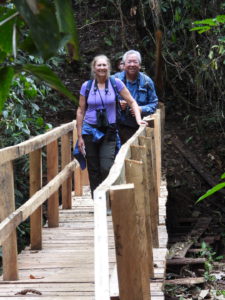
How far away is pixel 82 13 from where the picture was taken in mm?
17094

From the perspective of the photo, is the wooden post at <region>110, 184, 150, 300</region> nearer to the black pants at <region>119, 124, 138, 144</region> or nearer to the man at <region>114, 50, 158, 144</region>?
the man at <region>114, 50, 158, 144</region>

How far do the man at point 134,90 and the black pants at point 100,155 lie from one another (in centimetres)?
56

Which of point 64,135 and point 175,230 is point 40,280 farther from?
point 175,230

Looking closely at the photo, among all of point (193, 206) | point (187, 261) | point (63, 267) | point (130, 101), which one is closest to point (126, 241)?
point (63, 267)

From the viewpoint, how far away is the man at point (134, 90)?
21.4 feet

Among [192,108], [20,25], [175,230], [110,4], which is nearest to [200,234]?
[175,230]

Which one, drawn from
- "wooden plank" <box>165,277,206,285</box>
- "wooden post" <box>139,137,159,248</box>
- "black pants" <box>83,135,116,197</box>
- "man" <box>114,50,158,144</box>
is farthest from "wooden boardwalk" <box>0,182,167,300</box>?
"wooden plank" <box>165,277,206,285</box>

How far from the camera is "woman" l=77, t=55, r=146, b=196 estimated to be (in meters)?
5.74

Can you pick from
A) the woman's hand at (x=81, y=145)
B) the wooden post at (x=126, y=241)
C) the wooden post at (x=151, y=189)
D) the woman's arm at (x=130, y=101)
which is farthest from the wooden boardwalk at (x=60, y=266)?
the wooden post at (x=126, y=241)

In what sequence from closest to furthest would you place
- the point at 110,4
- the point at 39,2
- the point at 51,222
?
1. the point at 39,2
2. the point at 51,222
3. the point at 110,4

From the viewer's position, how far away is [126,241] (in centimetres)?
254

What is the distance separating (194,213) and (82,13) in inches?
256

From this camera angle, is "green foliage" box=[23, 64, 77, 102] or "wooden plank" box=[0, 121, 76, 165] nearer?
"green foliage" box=[23, 64, 77, 102]

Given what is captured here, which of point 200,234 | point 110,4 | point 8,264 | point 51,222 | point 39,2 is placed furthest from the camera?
point 110,4
